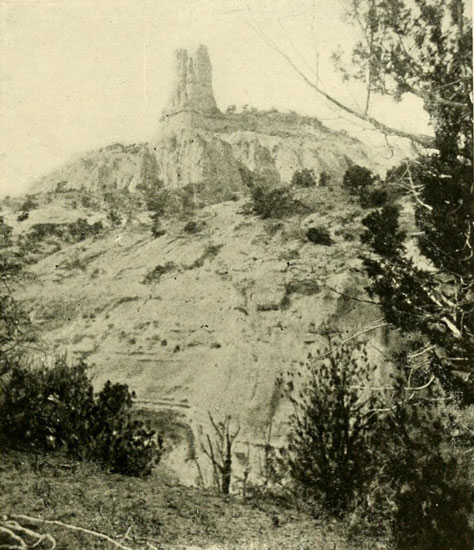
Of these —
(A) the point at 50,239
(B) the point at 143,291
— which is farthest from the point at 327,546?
(A) the point at 50,239

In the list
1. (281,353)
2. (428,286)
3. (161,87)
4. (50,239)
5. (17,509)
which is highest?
(161,87)

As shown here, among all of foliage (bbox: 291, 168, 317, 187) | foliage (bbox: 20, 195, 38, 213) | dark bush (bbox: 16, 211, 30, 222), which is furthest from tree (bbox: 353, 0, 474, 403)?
dark bush (bbox: 16, 211, 30, 222)

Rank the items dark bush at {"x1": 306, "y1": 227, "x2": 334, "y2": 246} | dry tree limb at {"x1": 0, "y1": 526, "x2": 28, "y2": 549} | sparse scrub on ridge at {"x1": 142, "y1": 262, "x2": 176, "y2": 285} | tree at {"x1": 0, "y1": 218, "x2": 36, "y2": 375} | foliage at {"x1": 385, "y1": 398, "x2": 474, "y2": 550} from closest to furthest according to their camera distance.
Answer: dry tree limb at {"x1": 0, "y1": 526, "x2": 28, "y2": 549}, foliage at {"x1": 385, "y1": 398, "x2": 474, "y2": 550}, tree at {"x1": 0, "y1": 218, "x2": 36, "y2": 375}, sparse scrub on ridge at {"x1": 142, "y1": 262, "x2": 176, "y2": 285}, dark bush at {"x1": 306, "y1": 227, "x2": 334, "y2": 246}

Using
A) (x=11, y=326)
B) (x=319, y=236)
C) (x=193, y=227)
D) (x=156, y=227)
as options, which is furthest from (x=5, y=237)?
(x=319, y=236)

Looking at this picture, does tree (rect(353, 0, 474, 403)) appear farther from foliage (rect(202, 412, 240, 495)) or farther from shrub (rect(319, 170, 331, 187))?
shrub (rect(319, 170, 331, 187))

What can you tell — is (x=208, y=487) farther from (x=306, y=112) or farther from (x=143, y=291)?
(x=306, y=112)

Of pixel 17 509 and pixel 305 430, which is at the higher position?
pixel 305 430
